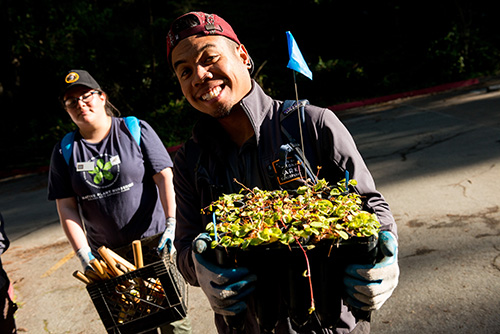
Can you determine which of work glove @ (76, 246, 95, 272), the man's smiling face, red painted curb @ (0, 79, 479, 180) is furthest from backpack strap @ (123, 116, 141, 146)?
red painted curb @ (0, 79, 479, 180)

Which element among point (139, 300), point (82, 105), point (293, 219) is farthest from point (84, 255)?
point (293, 219)

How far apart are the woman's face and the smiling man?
1.34 metres

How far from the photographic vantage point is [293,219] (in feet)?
4.50

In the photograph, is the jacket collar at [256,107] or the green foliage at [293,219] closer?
the green foliage at [293,219]

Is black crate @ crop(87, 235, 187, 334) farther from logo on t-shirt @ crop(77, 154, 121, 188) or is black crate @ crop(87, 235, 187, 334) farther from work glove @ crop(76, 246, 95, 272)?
logo on t-shirt @ crop(77, 154, 121, 188)

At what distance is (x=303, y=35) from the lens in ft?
57.5

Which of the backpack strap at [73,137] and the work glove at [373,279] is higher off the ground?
the backpack strap at [73,137]

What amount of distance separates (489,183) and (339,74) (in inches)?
401

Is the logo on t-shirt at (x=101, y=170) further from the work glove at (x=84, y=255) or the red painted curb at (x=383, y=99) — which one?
the red painted curb at (x=383, y=99)

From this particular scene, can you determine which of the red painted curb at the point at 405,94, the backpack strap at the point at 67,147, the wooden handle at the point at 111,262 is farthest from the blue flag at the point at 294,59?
the red painted curb at the point at 405,94

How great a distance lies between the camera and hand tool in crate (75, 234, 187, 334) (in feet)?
7.35

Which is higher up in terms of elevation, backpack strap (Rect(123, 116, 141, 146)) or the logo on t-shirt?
backpack strap (Rect(123, 116, 141, 146))

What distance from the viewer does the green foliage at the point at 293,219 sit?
1255 millimetres

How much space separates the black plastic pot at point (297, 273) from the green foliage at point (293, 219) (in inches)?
1.2
